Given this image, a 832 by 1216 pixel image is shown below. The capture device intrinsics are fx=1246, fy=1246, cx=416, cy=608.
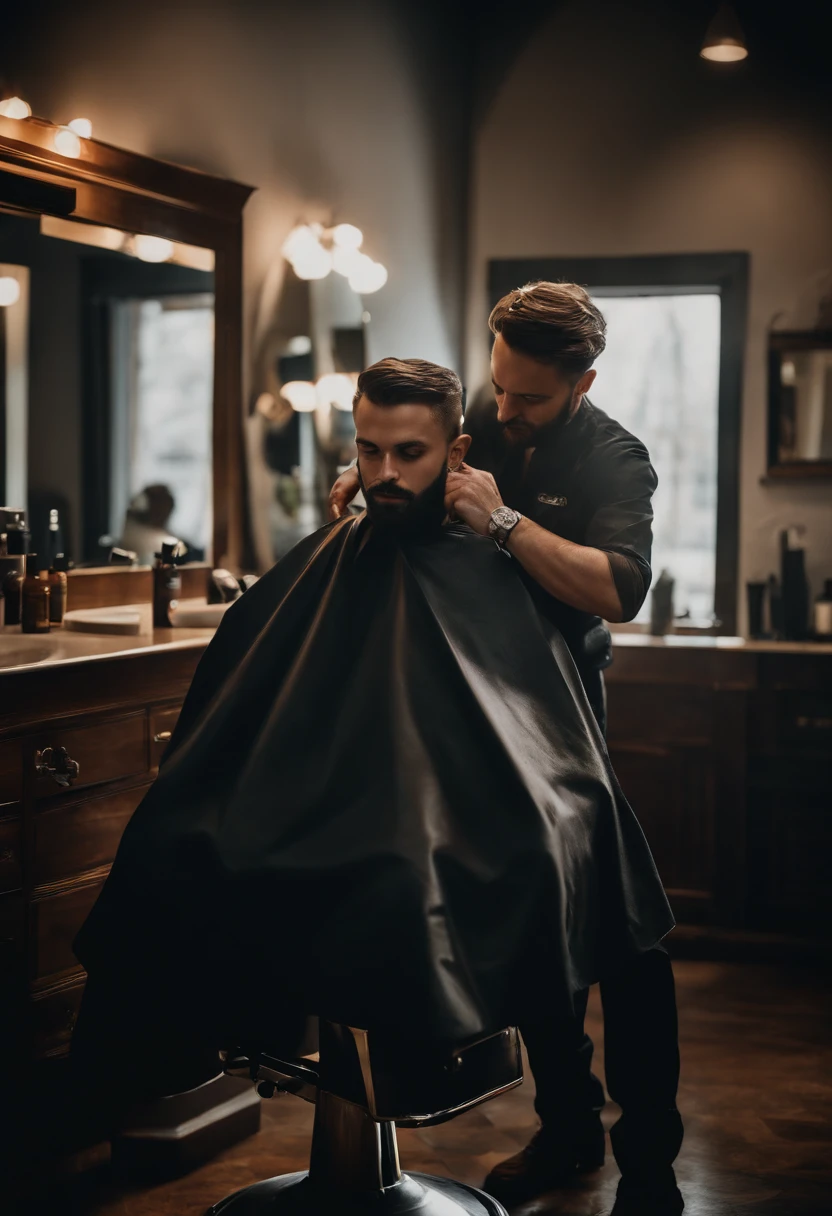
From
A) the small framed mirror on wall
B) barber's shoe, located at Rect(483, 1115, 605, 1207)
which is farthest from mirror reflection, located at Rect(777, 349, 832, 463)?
barber's shoe, located at Rect(483, 1115, 605, 1207)

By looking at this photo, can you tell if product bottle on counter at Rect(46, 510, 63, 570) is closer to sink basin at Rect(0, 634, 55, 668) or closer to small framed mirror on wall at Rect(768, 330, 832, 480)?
sink basin at Rect(0, 634, 55, 668)

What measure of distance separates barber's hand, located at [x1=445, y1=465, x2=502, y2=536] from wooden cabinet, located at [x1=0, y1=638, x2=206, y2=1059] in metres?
0.72

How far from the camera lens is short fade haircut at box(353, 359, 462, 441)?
5.32 feet

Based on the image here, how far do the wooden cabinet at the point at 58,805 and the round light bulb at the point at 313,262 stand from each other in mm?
1652

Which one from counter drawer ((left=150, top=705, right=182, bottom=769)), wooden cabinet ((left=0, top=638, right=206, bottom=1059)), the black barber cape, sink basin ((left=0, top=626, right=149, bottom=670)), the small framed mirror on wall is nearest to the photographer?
the black barber cape

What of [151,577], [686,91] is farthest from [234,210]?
[686,91]

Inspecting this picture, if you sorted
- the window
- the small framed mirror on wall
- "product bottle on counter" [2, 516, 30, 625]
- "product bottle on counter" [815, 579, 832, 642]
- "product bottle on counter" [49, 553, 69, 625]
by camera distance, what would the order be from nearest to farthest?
"product bottle on counter" [2, 516, 30, 625]
"product bottle on counter" [49, 553, 69, 625]
the window
"product bottle on counter" [815, 579, 832, 642]
the small framed mirror on wall

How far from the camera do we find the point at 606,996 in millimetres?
2049

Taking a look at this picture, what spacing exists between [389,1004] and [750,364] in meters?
3.38

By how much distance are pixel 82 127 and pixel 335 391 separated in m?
1.20

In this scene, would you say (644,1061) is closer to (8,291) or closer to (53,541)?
(53,541)

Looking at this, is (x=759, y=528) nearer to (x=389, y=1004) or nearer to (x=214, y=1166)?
(x=214, y=1166)

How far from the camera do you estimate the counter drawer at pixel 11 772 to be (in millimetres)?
1930

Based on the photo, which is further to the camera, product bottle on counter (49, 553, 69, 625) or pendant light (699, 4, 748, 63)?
pendant light (699, 4, 748, 63)
